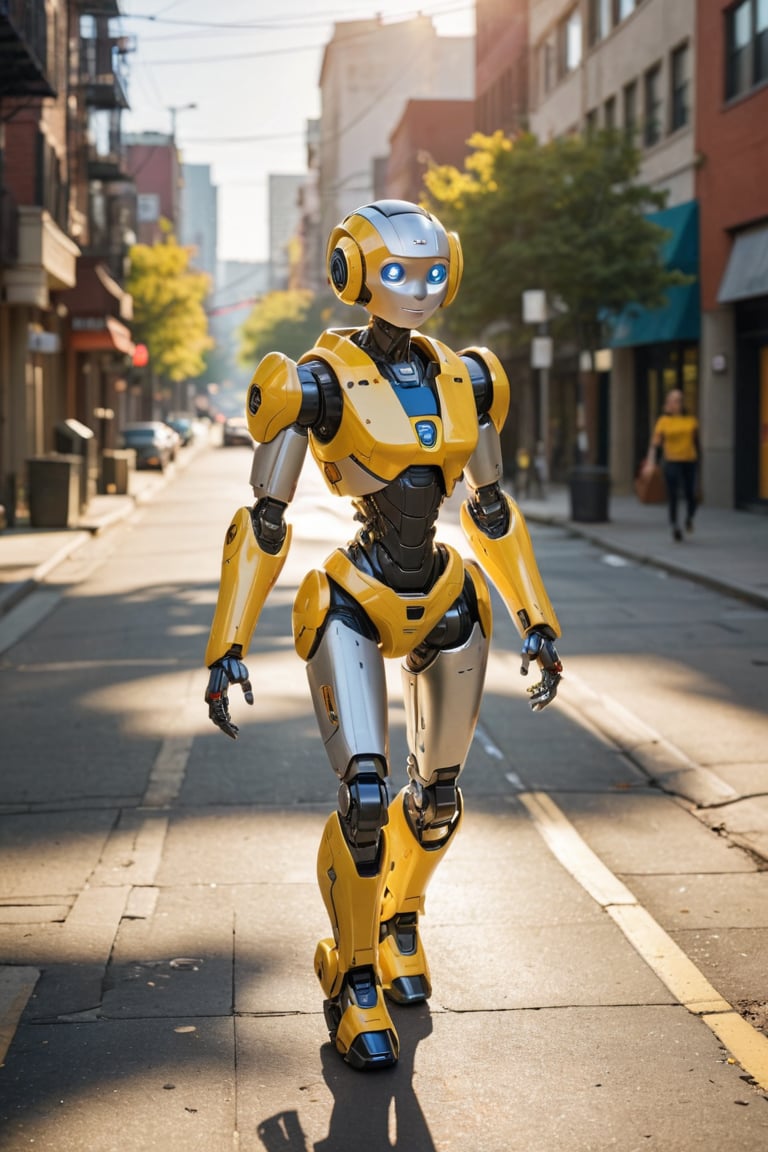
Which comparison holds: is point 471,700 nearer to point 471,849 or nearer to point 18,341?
point 471,849

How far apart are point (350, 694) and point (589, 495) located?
19724 millimetres

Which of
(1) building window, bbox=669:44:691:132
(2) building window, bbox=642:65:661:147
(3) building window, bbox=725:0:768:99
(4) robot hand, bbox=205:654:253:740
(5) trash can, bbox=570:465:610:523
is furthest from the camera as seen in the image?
(2) building window, bbox=642:65:661:147

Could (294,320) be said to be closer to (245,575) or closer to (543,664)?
(543,664)

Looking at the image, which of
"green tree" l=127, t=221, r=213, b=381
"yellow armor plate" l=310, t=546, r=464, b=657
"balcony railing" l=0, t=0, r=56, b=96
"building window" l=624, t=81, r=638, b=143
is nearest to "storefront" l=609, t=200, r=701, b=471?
"building window" l=624, t=81, r=638, b=143

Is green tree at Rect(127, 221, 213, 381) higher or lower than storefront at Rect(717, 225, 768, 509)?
higher

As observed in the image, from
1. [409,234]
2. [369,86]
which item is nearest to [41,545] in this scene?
[409,234]

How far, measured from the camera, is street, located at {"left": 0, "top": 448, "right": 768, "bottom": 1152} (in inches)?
148

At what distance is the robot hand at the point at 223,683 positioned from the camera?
4129 mm

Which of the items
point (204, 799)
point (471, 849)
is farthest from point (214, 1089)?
point (204, 799)

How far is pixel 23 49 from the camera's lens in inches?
922

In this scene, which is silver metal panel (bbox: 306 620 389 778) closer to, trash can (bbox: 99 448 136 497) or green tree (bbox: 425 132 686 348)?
green tree (bbox: 425 132 686 348)

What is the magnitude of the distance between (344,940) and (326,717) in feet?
1.98

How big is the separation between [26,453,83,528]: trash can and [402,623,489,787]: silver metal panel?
19.8 m

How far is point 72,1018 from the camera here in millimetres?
4379
